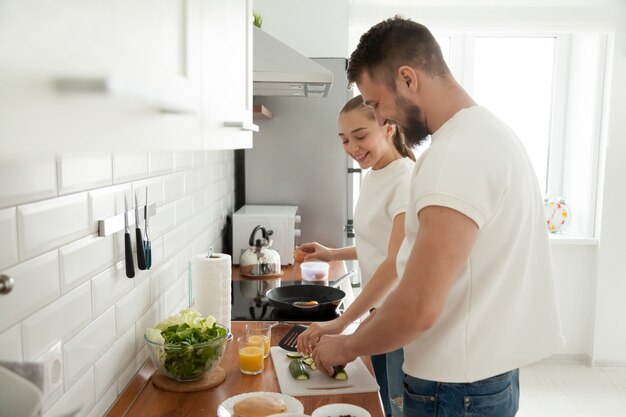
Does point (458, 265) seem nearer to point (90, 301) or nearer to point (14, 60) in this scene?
point (90, 301)

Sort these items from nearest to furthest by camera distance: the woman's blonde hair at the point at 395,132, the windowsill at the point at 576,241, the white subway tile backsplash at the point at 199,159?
the woman's blonde hair at the point at 395,132
the white subway tile backsplash at the point at 199,159
the windowsill at the point at 576,241

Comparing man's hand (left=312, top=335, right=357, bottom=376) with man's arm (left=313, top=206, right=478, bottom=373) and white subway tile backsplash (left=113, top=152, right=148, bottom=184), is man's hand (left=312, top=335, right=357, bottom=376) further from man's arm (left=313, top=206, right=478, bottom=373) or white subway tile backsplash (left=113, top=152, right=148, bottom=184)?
white subway tile backsplash (left=113, top=152, right=148, bottom=184)

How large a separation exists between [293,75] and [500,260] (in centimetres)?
88

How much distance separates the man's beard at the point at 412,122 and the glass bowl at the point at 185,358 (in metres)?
0.69

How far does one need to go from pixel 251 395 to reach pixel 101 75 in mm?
1057

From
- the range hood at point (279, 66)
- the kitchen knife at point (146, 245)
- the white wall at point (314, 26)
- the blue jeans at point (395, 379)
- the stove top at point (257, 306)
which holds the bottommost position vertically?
the blue jeans at point (395, 379)

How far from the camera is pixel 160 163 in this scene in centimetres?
163

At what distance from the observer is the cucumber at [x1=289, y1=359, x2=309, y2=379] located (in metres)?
1.45

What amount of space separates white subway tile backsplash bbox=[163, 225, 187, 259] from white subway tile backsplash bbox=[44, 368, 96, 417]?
0.59 meters

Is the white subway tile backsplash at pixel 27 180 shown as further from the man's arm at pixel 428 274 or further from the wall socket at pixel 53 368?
the man's arm at pixel 428 274

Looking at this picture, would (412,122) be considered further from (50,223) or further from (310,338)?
(50,223)

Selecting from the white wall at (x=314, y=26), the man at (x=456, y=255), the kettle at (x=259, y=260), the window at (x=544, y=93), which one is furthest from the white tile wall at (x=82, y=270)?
the window at (x=544, y=93)

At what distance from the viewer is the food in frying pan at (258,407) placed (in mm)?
1218

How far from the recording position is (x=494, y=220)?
1.14 meters
